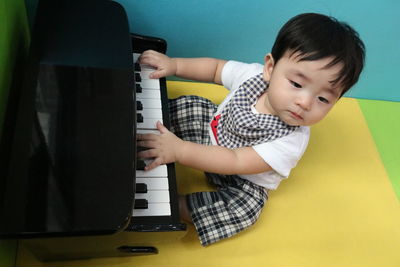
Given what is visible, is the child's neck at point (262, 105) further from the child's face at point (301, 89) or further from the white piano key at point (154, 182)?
the white piano key at point (154, 182)

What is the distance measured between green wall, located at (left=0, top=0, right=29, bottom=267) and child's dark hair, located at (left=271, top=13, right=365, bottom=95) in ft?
1.92

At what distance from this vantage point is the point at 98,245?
784 mm

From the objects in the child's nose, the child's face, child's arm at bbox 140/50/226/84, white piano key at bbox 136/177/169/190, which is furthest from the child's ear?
white piano key at bbox 136/177/169/190

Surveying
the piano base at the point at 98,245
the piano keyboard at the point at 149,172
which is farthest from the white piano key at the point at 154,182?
the piano base at the point at 98,245

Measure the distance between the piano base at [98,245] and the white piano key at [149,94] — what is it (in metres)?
0.37

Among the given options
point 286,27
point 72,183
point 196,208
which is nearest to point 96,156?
Answer: point 72,183

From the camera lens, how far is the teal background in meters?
1.18

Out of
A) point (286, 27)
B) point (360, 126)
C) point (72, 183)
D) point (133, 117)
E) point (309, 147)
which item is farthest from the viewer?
point (360, 126)

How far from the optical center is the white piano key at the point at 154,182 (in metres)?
0.84

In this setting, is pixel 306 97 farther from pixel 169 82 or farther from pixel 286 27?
pixel 169 82

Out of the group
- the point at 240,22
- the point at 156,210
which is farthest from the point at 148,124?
the point at 240,22

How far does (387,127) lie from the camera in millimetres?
1538

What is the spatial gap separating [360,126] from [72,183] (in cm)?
115

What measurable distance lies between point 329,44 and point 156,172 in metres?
0.46
